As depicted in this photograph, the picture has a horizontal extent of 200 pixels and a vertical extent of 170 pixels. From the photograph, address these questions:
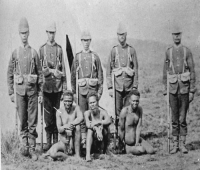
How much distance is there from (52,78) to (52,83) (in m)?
0.08

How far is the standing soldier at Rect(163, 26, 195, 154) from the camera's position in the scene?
7.41 metres

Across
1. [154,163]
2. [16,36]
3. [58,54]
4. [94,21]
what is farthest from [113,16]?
[154,163]

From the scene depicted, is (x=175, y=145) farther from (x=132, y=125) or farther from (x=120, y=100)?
(x=120, y=100)

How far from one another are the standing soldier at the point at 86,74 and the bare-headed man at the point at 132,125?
1.72 ft

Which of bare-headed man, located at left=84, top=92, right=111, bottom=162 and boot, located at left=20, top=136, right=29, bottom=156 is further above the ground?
bare-headed man, located at left=84, top=92, right=111, bottom=162

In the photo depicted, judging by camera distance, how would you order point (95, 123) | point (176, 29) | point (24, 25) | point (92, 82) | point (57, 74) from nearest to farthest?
point (176, 29) < point (95, 123) < point (92, 82) < point (57, 74) < point (24, 25)

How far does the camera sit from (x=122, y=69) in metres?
7.58

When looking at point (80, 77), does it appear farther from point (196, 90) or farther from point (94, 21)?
point (196, 90)

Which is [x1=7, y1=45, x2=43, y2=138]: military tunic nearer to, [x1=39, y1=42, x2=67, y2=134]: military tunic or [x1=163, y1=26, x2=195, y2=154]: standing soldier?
[x1=39, y1=42, x2=67, y2=134]: military tunic

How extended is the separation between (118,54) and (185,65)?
3.50ft

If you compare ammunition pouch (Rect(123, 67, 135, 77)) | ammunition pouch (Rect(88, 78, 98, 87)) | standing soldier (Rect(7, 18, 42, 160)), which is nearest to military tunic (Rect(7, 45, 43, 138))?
standing soldier (Rect(7, 18, 42, 160))

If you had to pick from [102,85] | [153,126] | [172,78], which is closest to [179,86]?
[172,78]

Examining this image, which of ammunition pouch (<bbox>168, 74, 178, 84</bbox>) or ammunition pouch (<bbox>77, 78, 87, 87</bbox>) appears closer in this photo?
ammunition pouch (<bbox>168, 74, 178, 84</bbox>)

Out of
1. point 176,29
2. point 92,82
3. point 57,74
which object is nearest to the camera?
point 176,29
